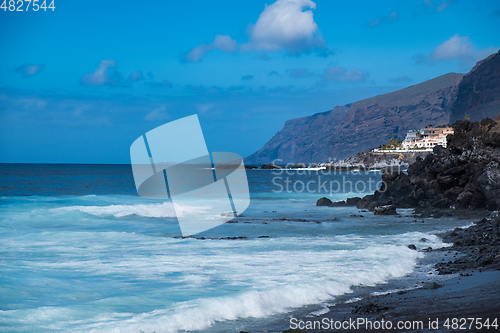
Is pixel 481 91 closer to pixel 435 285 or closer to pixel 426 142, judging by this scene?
pixel 426 142

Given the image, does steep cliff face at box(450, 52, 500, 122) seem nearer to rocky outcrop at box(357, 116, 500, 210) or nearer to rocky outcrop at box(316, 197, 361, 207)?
rocky outcrop at box(357, 116, 500, 210)

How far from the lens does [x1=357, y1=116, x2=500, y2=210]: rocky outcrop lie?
18703mm

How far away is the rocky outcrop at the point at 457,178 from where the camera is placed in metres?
18.7

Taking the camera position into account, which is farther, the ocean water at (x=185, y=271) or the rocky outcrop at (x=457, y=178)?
the rocky outcrop at (x=457, y=178)

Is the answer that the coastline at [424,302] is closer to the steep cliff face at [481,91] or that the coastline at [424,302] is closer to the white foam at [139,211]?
the white foam at [139,211]

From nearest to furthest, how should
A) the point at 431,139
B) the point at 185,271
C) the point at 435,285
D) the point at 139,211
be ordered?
the point at 435,285 → the point at 185,271 → the point at 139,211 → the point at 431,139

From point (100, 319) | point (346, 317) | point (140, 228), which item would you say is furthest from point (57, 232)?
point (346, 317)

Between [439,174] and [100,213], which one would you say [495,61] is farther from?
[100,213]

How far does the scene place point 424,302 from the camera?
19.2 ft

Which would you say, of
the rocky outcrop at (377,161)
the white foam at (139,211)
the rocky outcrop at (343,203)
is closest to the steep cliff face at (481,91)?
the rocky outcrop at (377,161)

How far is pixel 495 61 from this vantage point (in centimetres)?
12169

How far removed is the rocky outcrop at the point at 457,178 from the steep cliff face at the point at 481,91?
105 metres

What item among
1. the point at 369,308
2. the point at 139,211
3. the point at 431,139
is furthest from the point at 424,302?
the point at 431,139

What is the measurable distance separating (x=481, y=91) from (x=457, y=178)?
396 ft
